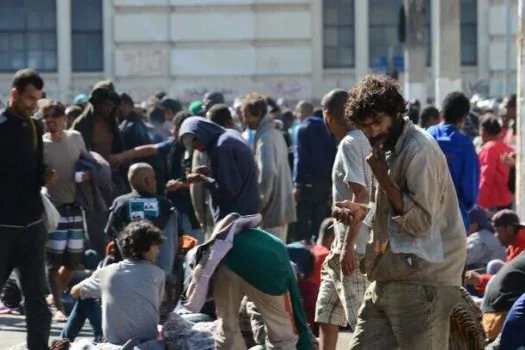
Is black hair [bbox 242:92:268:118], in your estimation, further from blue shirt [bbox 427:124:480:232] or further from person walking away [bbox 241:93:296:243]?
blue shirt [bbox 427:124:480:232]

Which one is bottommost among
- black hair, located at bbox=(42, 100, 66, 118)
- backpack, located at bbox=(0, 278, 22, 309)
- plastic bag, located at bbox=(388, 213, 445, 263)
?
backpack, located at bbox=(0, 278, 22, 309)

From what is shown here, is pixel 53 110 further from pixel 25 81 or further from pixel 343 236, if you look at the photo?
pixel 343 236

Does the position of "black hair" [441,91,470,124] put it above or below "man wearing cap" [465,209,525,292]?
above

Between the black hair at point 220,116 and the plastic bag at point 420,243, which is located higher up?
the black hair at point 220,116

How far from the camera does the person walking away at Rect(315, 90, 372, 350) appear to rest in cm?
916

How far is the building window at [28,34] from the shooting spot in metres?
35.6

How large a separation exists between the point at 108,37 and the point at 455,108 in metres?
25.4

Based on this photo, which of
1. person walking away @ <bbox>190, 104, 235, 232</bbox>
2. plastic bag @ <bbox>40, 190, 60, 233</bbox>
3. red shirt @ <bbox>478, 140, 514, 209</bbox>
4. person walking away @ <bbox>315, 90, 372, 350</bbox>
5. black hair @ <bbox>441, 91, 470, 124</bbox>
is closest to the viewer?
person walking away @ <bbox>315, 90, 372, 350</bbox>

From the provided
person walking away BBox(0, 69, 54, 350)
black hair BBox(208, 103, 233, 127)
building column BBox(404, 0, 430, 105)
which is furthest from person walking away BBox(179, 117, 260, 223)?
building column BBox(404, 0, 430, 105)

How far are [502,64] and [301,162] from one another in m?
20.5

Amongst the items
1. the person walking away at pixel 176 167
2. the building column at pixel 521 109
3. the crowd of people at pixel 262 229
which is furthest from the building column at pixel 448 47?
the building column at pixel 521 109

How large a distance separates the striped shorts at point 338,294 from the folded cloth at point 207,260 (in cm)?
61

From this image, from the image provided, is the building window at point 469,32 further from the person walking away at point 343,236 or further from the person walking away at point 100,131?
the person walking away at point 343,236

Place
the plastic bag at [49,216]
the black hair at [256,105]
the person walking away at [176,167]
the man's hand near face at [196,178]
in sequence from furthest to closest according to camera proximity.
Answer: the person walking away at [176,167] → the black hair at [256,105] → the man's hand near face at [196,178] → the plastic bag at [49,216]
